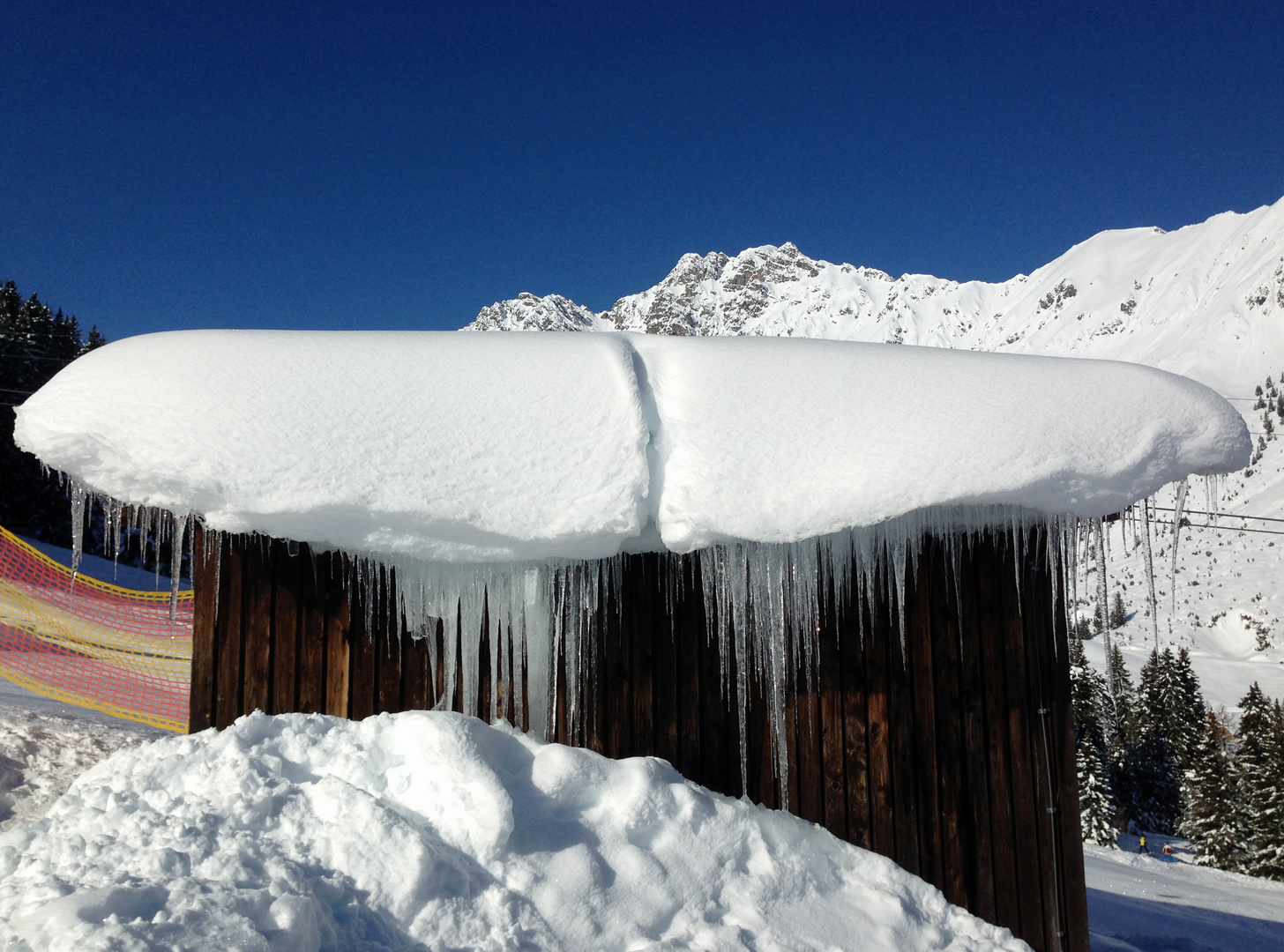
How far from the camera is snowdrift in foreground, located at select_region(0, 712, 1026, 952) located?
1.73m

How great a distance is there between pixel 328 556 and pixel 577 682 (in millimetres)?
1072

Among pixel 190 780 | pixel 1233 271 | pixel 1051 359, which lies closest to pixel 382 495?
pixel 190 780

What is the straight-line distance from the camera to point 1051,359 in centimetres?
302

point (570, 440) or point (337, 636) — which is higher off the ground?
point (570, 440)

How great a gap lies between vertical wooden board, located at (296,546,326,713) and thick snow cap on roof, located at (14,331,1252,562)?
0.53 metres

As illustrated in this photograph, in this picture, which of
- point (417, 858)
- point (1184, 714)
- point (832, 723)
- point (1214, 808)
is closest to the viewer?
point (417, 858)

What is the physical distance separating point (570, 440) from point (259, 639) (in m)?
1.52

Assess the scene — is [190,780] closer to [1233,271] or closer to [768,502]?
[768,502]

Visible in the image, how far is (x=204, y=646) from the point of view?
2.88m

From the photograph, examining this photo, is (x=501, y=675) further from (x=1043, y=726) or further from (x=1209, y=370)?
(x=1209, y=370)

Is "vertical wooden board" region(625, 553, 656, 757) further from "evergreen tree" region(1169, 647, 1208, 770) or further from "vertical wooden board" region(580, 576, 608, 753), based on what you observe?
"evergreen tree" region(1169, 647, 1208, 770)

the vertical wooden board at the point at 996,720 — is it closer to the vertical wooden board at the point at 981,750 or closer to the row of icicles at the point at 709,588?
the vertical wooden board at the point at 981,750

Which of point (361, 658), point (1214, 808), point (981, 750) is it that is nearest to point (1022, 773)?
point (981, 750)

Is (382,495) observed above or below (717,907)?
above
